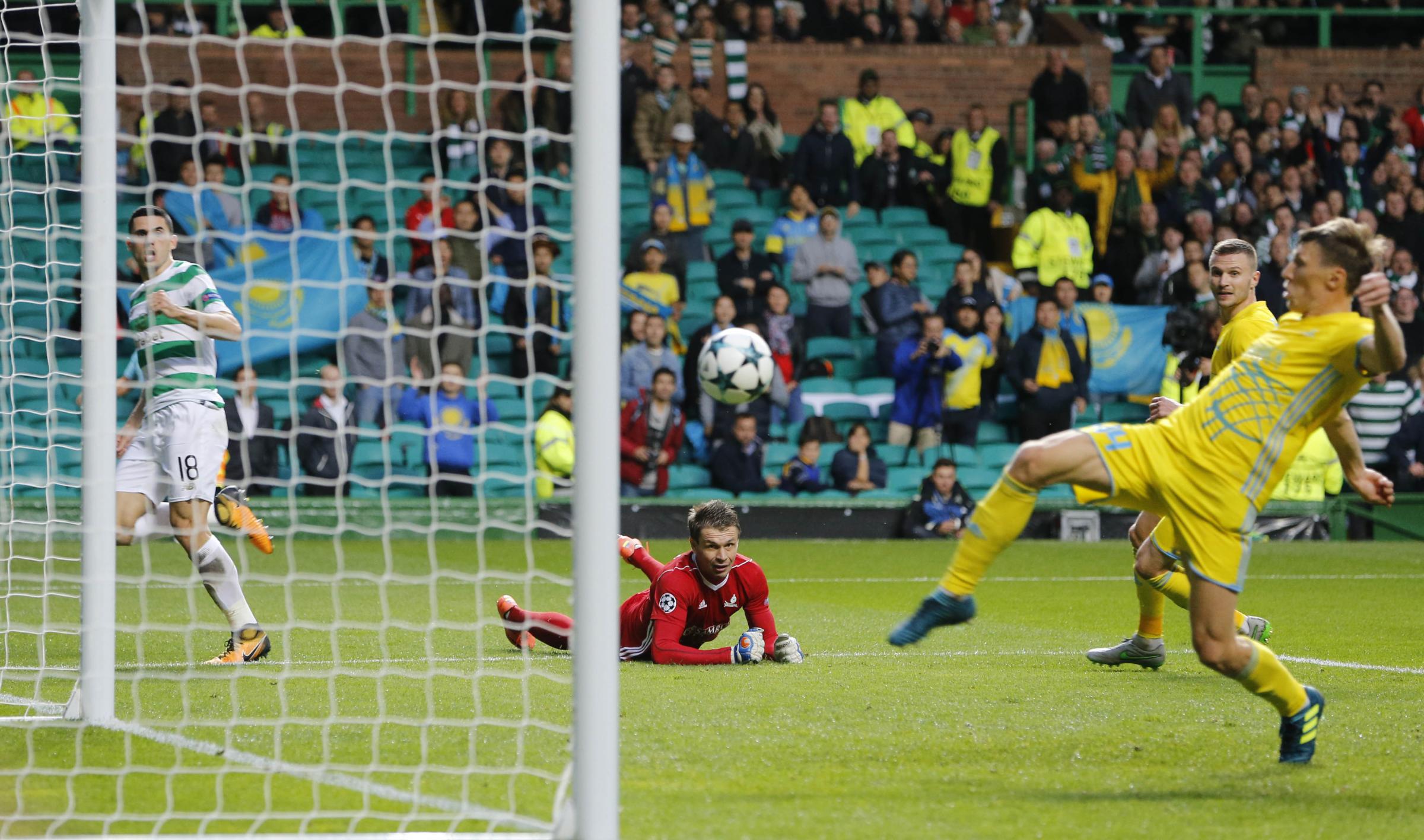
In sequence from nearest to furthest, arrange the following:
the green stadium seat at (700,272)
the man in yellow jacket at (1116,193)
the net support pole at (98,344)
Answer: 1. the net support pole at (98,344)
2. the green stadium seat at (700,272)
3. the man in yellow jacket at (1116,193)

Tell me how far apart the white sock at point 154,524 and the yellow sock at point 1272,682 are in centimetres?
389

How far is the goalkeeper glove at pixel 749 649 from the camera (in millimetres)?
6508

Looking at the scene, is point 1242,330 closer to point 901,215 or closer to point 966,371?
point 966,371

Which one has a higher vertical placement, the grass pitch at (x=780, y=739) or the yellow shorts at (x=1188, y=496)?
the yellow shorts at (x=1188, y=496)

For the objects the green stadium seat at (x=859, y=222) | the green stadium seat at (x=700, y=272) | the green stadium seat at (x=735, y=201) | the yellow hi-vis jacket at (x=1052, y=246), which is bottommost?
the green stadium seat at (x=700, y=272)

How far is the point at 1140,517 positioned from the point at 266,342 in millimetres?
10417

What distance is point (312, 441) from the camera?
1280 centimetres

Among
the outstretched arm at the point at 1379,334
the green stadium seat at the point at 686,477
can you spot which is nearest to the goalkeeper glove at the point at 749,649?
the outstretched arm at the point at 1379,334

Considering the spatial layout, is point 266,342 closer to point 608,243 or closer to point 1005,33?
point 1005,33

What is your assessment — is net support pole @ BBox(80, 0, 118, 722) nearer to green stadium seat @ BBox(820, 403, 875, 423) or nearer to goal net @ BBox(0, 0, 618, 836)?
goal net @ BBox(0, 0, 618, 836)

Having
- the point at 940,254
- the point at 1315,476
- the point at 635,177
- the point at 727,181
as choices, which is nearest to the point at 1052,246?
the point at 940,254

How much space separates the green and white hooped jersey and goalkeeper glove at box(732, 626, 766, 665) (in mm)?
2427

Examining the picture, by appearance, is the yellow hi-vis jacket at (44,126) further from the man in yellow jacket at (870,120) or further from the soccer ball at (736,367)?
the man in yellow jacket at (870,120)

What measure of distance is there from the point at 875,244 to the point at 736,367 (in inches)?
334
